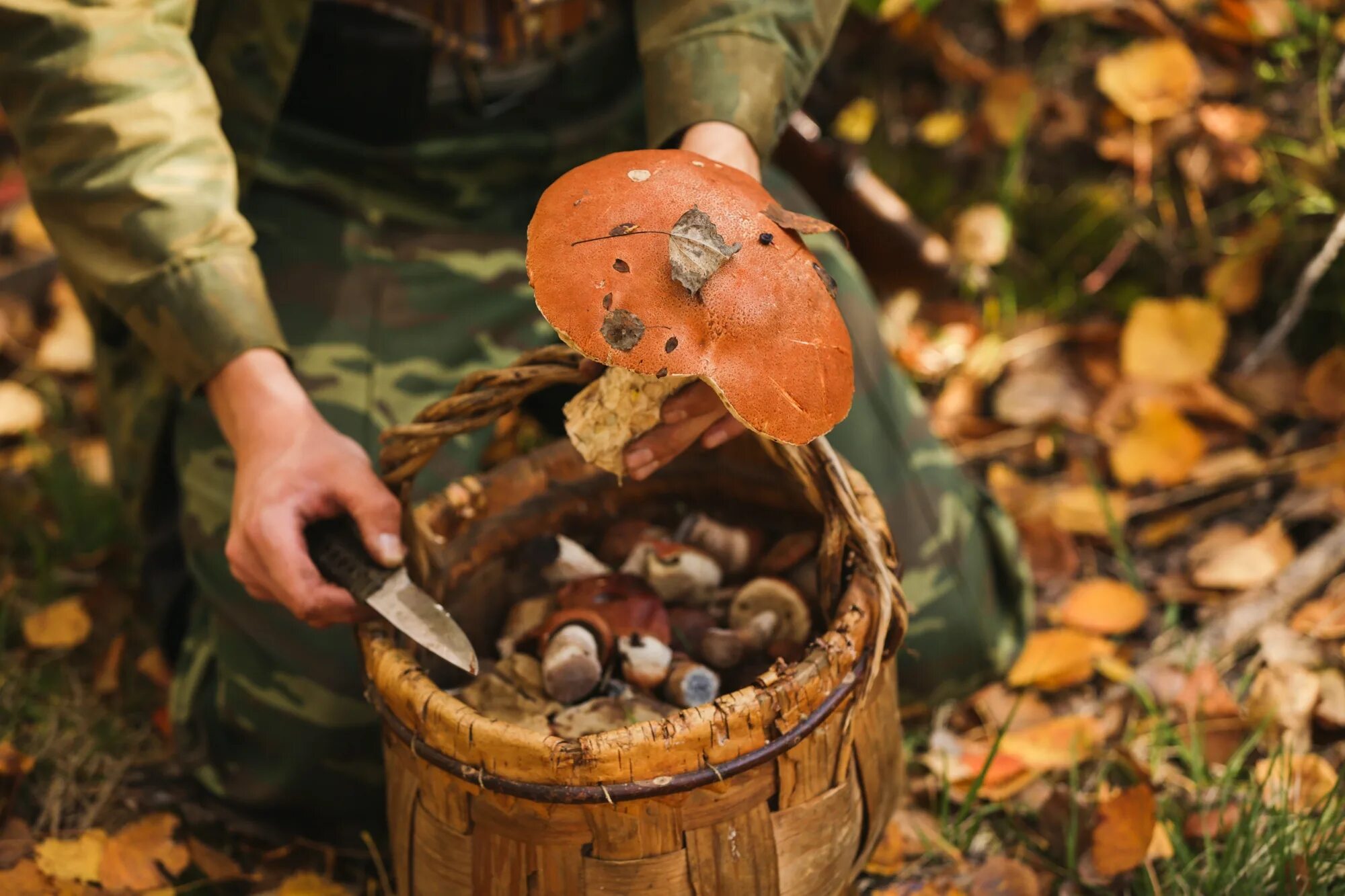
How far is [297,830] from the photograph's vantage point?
67.7 inches

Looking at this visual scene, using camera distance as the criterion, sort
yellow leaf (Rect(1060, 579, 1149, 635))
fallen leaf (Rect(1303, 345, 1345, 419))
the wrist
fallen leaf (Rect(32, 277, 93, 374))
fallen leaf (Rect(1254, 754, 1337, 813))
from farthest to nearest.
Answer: fallen leaf (Rect(32, 277, 93, 374)) < fallen leaf (Rect(1303, 345, 1345, 419)) < yellow leaf (Rect(1060, 579, 1149, 635)) < fallen leaf (Rect(1254, 754, 1337, 813)) < the wrist

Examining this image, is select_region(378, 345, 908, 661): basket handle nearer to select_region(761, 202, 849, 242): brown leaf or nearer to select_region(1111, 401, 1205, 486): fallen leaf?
select_region(761, 202, 849, 242): brown leaf

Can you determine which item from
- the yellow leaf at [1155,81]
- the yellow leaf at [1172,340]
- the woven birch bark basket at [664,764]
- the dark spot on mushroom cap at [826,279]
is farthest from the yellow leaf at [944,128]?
the dark spot on mushroom cap at [826,279]

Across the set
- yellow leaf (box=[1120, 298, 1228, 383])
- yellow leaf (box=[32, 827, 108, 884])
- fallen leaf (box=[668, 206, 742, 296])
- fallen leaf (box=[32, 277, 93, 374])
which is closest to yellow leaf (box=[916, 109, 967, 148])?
yellow leaf (box=[1120, 298, 1228, 383])

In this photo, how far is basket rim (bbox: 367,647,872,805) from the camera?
1063mm

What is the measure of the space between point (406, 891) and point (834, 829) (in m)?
0.51

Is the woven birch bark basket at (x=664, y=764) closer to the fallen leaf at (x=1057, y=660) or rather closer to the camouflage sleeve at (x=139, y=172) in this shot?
the camouflage sleeve at (x=139, y=172)

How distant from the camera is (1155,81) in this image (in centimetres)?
250

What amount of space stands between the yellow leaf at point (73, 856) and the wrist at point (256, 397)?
660 millimetres

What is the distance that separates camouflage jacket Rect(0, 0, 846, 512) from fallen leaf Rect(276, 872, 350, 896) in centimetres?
74

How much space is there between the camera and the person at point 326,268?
1445 millimetres

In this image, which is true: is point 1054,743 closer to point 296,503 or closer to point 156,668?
point 296,503

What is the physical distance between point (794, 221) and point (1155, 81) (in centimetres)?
179

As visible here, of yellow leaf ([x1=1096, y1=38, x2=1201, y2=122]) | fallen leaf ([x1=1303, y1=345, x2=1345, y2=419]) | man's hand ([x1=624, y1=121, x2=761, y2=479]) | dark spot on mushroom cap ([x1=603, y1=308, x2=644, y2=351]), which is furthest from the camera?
yellow leaf ([x1=1096, y1=38, x2=1201, y2=122])
